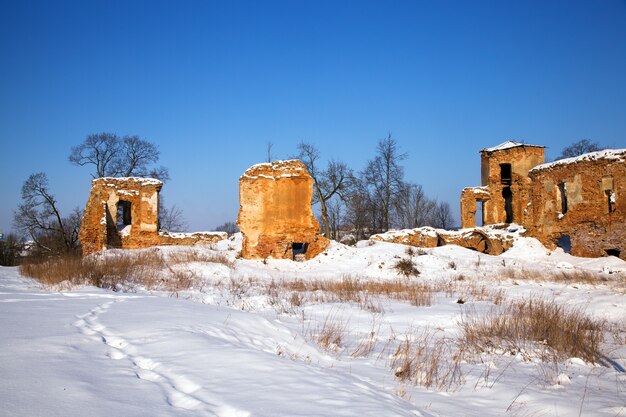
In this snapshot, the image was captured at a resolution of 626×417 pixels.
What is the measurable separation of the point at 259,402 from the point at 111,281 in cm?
719

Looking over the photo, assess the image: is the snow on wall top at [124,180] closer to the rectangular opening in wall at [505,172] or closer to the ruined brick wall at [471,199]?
the ruined brick wall at [471,199]

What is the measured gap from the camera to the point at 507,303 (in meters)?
8.41

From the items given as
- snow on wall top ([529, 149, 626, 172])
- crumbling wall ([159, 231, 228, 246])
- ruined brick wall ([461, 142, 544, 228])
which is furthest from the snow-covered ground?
ruined brick wall ([461, 142, 544, 228])

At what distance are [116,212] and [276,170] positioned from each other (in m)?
9.69

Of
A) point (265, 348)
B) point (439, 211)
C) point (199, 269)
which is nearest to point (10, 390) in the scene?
point (265, 348)

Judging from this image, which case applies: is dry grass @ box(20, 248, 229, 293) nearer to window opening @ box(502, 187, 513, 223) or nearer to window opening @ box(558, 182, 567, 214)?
window opening @ box(558, 182, 567, 214)

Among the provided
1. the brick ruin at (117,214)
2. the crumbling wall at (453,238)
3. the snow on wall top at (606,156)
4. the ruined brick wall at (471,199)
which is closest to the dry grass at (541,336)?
the snow on wall top at (606,156)

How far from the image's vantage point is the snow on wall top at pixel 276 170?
1959 cm

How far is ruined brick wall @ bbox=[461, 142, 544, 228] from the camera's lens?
31.3 m

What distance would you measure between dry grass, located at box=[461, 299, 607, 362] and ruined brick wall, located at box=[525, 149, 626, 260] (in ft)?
53.7

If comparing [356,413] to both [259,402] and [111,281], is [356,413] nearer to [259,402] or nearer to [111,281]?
[259,402]

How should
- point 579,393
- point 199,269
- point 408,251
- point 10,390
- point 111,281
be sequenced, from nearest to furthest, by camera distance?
1. point 10,390
2. point 579,393
3. point 111,281
4. point 199,269
5. point 408,251

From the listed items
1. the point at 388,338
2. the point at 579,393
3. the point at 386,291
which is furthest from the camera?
the point at 386,291

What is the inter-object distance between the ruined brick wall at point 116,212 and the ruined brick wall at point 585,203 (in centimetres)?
2109
